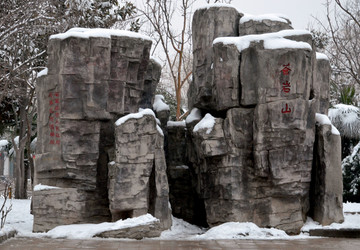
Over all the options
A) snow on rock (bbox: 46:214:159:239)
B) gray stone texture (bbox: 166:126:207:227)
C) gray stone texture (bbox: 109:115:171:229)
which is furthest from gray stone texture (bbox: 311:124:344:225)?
snow on rock (bbox: 46:214:159:239)

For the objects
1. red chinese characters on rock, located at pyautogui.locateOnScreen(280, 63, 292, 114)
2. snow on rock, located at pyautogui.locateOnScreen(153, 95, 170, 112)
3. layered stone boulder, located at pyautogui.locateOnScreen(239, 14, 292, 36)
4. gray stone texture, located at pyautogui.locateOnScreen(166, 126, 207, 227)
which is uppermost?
layered stone boulder, located at pyautogui.locateOnScreen(239, 14, 292, 36)

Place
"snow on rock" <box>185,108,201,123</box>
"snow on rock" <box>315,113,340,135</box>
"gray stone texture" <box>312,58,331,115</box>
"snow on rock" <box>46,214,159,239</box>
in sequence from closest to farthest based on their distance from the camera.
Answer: "snow on rock" <box>46,214,159,239</box> → "snow on rock" <box>315,113,340,135</box> → "snow on rock" <box>185,108,201,123</box> → "gray stone texture" <box>312,58,331,115</box>

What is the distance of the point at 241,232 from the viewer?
12.8 m

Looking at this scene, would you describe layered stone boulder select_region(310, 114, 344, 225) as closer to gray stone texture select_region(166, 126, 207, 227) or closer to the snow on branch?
gray stone texture select_region(166, 126, 207, 227)

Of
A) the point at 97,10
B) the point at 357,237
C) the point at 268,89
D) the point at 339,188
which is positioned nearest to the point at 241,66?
the point at 268,89

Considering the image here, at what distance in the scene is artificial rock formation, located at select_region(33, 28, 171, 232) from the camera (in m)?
13.2

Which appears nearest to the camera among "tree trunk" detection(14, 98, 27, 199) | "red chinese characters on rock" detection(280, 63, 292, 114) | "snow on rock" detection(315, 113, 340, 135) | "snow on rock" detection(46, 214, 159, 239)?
"snow on rock" detection(46, 214, 159, 239)

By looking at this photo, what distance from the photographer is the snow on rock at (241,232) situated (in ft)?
41.5

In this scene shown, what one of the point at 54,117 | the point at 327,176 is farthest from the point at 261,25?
the point at 54,117

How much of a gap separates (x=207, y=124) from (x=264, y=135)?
1.45m

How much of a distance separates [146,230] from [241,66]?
15.0 feet

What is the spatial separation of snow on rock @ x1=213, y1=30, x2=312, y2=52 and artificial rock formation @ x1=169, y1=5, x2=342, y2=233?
2cm

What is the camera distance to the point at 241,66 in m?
13.6

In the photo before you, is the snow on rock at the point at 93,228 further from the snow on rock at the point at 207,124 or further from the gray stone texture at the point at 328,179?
the gray stone texture at the point at 328,179
